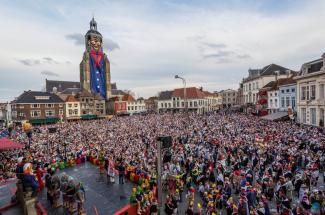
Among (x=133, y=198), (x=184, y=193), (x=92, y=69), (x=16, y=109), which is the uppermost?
(x=92, y=69)

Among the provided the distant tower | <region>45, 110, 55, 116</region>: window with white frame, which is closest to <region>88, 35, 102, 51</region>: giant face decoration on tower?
the distant tower

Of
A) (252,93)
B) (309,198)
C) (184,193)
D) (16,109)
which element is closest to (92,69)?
(16,109)

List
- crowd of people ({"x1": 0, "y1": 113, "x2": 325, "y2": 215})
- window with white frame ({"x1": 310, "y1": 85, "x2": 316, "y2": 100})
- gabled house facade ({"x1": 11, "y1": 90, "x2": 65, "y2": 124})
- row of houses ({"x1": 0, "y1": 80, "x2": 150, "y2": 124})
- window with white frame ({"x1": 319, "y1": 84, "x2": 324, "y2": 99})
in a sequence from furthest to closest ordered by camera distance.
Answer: row of houses ({"x1": 0, "y1": 80, "x2": 150, "y2": 124}), gabled house facade ({"x1": 11, "y1": 90, "x2": 65, "y2": 124}), window with white frame ({"x1": 310, "y1": 85, "x2": 316, "y2": 100}), window with white frame ({"x1": 319, "y1": 84, "x2": 324, "y2": 99}), crowd of people ({"x1": 0, "y1": 113, "x2": 325, "y2": 215})

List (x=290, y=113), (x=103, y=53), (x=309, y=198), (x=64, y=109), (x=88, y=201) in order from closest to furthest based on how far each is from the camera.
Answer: (x=309, y=198), (x=88, y=201), (x=290, y=113), (x=64, y=109), (x=103, y=53)

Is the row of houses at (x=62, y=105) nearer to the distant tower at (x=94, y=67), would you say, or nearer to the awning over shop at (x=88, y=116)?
the awning over shop at (x=88, y=116)

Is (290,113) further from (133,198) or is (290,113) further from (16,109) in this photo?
(16,109)

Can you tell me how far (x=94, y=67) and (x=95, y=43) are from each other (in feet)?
38.4

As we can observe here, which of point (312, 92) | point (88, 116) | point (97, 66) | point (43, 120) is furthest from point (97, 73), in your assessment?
point (312, 92)

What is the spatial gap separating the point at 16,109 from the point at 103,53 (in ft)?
142

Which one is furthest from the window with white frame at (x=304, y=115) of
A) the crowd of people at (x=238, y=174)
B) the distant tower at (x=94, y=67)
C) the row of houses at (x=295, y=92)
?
the distant tower at (x=94, y=67)

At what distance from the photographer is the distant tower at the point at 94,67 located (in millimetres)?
75250

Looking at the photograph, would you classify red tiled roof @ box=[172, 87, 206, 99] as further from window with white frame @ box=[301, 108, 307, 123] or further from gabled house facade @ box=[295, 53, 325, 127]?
window with white frame @ box=[301, 108, 307, 123]

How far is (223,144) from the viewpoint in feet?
63.4

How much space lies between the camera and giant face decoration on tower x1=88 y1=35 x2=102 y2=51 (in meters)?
78.8
